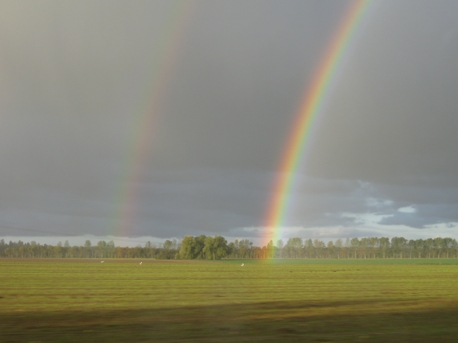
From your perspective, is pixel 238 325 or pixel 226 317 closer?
pixel 238 325

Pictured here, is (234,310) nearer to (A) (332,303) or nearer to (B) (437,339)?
(A) (332,303)

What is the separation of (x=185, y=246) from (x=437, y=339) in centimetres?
15474

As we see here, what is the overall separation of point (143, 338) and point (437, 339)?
351 inches

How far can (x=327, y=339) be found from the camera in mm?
15188

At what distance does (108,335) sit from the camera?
15.9 m

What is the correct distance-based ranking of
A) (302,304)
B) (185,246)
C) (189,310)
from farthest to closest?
(185,246)
(302,304)
(189,310)

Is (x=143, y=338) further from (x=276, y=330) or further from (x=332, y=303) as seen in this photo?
(x=332, y=303)

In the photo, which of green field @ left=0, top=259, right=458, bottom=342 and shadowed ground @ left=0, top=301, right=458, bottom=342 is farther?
green field @ left=0, top=259, right=458, bottom=342

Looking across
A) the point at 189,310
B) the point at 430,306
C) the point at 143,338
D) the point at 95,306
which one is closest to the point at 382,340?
the point at 143,338

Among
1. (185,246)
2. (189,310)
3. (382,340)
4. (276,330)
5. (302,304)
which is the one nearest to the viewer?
(382,340)

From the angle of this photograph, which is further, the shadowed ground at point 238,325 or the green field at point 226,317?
the green field at point 226,317

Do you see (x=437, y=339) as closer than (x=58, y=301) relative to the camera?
Yes

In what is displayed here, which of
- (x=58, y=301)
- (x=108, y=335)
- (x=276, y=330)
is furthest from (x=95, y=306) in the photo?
(x=276, y=330)

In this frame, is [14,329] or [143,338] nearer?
[143,338]
